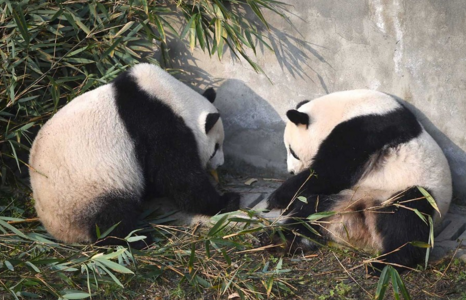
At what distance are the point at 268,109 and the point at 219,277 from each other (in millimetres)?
1578

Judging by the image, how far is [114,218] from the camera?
146 inches

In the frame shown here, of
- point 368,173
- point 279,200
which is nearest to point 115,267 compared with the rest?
point 279,200

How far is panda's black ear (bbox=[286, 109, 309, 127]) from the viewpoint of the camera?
386cm

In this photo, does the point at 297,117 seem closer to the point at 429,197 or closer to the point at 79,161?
the point at 429,197

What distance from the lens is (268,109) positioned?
14.7 ft

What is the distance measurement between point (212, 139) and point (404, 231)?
1.44 meters

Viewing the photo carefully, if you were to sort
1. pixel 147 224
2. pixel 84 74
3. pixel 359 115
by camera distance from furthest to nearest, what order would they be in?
1. pixel 84 74
2. pixel 147 224
3. pixel 359 115

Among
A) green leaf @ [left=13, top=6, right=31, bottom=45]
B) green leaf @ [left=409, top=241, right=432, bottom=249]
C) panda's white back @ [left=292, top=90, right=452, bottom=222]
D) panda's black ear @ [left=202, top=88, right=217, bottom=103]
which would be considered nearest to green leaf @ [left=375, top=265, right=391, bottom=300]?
green leaf @ [left=409, top=241, right=432, bottom=249]

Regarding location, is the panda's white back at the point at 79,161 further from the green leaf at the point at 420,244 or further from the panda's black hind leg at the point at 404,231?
the green leaf at the point at 420,244

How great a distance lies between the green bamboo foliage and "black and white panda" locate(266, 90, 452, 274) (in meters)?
0.87

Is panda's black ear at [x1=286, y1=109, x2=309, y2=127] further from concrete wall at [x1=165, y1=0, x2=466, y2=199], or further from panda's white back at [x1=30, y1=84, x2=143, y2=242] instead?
panda's white back at [x1=30, y1=84, x2=143, y2=242]

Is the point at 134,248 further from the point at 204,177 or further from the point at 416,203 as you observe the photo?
the point at 416,203

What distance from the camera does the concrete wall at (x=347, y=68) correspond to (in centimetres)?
389

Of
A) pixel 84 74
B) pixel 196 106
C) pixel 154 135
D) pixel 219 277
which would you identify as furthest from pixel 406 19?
pixel 84 74
